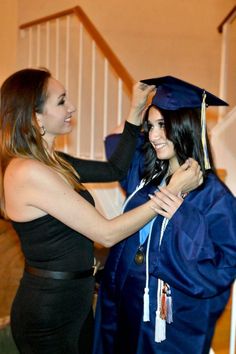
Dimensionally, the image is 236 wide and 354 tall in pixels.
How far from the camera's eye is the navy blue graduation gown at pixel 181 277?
3.82 ft

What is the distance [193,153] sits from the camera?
1.34m

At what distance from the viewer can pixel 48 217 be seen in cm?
127

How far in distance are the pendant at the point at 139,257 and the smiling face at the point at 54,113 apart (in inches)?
18.7

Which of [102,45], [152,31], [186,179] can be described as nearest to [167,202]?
[186,179]

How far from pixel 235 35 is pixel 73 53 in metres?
1.64

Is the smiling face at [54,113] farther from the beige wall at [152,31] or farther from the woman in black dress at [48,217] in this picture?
the beige wall at [152,31]

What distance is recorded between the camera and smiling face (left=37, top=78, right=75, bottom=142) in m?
1.33

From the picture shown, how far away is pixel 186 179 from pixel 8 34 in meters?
3.36

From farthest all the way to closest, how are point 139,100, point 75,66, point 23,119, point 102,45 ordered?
point 75,66
point 102,45
point 139,100
point 23,119

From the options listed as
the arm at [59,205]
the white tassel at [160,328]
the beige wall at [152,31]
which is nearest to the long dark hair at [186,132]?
the arm at [59,205]

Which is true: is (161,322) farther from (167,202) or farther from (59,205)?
(59,205)

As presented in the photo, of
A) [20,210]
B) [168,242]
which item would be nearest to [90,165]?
[20,210]

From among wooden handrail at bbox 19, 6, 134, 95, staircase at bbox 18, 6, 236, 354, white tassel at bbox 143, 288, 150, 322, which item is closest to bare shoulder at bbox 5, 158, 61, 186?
white tassel at bbox 143, 288, 150, 322

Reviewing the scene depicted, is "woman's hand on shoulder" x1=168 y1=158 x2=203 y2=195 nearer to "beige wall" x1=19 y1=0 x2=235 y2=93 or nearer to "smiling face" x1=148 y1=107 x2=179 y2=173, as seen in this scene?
"smiling face" x1=148 y1=107 x2=179 y2=173
